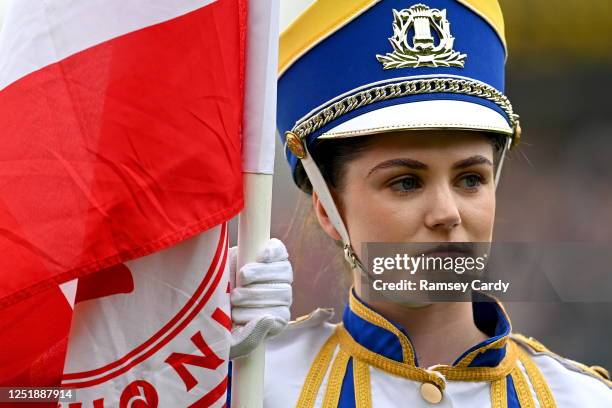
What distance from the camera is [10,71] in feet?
7.20

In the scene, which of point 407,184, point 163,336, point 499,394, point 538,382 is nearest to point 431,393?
point 499,394

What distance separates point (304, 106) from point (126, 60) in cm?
72

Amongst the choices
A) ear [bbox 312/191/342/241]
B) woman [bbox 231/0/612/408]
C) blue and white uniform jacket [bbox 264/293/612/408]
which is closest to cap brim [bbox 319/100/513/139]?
woman [bbox 231/0/612/408]

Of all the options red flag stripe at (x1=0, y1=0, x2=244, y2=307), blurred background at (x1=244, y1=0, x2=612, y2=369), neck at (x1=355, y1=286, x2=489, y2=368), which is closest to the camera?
red flag stripe at (x1=0, y1=0, x2=244, y2=307)

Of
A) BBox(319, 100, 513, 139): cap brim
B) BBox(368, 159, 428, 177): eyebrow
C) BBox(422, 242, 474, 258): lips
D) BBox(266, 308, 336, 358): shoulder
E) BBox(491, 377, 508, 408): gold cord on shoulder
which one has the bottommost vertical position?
BBox(491, 377, 508, 408): gold cord on shoulder

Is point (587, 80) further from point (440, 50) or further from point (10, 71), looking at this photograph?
point (10, 71)

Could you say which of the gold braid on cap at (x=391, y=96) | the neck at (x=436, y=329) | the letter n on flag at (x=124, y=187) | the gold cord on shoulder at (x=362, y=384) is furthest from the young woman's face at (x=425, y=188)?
the letter n on flag at (x=124, y=187)

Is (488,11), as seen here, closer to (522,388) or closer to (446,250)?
(446,250)

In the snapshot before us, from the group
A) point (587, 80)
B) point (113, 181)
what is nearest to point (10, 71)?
point (113, 181)

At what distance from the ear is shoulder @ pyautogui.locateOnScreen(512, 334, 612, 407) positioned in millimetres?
568

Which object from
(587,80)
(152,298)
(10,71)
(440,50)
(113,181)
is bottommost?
(152,298)

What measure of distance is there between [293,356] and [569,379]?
72 cm

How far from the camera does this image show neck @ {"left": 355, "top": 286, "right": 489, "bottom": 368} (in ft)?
8.76

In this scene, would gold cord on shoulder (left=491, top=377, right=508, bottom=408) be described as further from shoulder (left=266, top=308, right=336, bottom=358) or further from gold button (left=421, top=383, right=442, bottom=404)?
shoulder (left=266, top=308, right=336, bottom=358)
